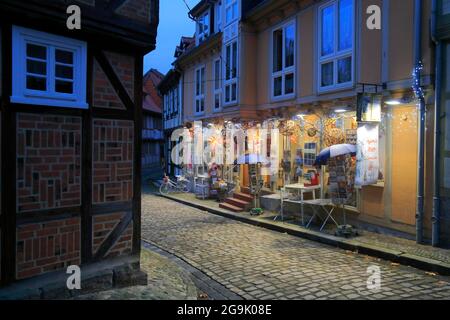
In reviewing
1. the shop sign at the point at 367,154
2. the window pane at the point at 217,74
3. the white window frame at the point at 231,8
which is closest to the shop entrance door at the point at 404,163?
the shop sign at the point at 367,154

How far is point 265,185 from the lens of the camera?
13.8 meters

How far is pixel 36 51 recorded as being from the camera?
474 centimetres

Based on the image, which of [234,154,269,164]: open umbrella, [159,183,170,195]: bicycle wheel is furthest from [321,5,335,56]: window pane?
[159,183,170,195]: bicycle wheel

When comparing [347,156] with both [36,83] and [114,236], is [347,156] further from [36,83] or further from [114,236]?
[36,83]

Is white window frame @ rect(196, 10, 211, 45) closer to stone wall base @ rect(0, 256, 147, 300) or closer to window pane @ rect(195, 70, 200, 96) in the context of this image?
window pane @ rect(195, 70, 200, 96)

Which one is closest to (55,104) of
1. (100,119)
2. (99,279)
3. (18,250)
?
(100,119)

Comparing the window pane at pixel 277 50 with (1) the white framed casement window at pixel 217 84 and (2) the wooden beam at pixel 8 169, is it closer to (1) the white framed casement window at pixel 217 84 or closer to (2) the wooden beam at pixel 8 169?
(1) the white framed casement window at pixel 217 84

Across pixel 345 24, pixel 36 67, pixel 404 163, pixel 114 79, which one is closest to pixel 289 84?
pixel 345 24

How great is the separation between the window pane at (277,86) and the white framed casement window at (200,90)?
631 centimetres

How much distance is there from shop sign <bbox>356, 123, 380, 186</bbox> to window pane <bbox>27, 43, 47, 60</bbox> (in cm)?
622

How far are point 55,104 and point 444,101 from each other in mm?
6697

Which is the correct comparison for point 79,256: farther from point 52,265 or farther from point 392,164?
point 392,164

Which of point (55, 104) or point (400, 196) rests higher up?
point (55, 104)

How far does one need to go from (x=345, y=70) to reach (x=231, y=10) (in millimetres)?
6613
